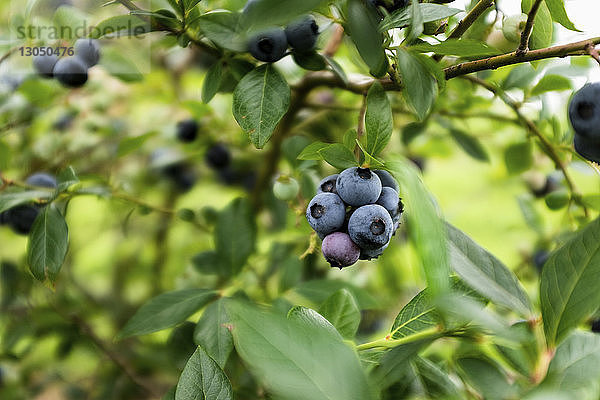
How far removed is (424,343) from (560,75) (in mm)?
620

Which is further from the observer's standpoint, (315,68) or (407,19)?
(315,68)

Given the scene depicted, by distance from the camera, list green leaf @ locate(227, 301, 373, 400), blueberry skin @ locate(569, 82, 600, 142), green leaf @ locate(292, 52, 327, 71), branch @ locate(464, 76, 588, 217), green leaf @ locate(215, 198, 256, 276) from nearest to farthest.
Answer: green leaf @ locate(227, 301, 373, 400)
blueberry skin @ locate(569, 82, 600, 142)
green leaf @ locate(292, 52, 327, 71)
branch @ locate(464, 76, 588, 217)
green leaf @ locate(215, 198, 256, 276)

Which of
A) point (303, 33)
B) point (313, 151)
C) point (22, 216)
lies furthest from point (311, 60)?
point (22, 216)

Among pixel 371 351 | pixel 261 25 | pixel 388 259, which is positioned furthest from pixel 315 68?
pixel 388 259

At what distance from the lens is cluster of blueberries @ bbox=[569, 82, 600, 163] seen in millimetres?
572

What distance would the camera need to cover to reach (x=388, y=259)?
1362 mm

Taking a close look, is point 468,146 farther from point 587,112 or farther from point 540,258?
point 587,112

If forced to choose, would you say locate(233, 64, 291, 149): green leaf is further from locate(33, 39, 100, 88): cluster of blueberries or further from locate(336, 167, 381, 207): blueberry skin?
locate(33, 39, 100, 88): cluster of blueberries

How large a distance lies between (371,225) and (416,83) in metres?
0.18

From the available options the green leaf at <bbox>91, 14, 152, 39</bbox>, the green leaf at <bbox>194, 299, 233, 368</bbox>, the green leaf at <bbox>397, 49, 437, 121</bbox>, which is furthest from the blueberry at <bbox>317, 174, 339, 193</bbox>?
the green leaf at <bbox>91, 14, 152, 39</bbox>

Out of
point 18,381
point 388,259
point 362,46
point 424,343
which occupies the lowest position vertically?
point 18,381

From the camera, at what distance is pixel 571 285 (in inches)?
18.2

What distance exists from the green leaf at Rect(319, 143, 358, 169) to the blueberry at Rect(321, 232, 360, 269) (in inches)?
3.1

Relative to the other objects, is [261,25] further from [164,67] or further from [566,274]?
[164,67]
